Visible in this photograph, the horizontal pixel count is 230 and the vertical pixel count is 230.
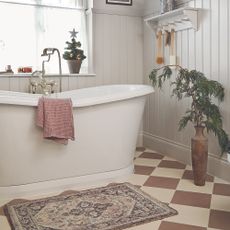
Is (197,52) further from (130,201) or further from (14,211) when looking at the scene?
(14,211)

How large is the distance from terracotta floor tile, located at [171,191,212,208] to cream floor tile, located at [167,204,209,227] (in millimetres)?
70

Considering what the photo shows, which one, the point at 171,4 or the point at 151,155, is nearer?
the point at 171,4

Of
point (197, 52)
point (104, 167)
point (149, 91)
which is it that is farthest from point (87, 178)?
point (197, 52)

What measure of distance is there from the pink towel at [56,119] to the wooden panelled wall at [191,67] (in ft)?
4.20

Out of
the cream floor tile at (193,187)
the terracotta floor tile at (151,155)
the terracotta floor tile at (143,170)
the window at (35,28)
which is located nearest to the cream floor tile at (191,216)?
the cream floor tile at (193,187)

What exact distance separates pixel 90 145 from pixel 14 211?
28.9 inches

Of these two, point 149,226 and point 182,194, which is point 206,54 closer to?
point 182,194

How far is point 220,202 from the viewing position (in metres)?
2.22

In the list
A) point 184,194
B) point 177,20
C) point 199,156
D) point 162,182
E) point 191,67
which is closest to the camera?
point 184,194

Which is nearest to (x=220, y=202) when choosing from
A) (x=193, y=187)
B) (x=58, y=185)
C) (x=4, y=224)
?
(x=193, y=187)

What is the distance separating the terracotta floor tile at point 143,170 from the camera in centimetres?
291

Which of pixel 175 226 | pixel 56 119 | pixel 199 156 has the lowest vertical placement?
pixel 175 226

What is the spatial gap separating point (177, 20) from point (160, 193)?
5.63 ft

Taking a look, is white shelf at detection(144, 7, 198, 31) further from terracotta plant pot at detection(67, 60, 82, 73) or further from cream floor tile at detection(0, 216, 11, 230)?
cream floor tile at detection(0, 216, 11, 230)
